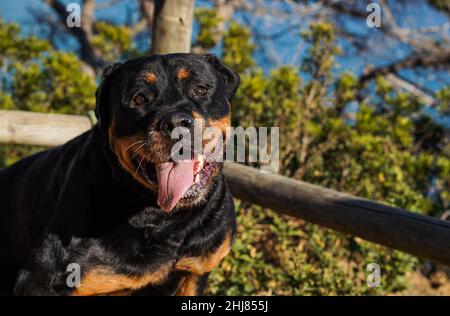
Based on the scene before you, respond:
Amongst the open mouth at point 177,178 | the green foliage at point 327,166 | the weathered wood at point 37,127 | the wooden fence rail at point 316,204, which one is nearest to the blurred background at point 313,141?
the green foliage at point 327,166

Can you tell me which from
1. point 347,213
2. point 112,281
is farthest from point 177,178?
point 347,213

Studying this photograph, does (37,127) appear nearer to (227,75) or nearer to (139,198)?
(227,75)

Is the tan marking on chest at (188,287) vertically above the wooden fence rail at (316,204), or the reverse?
the wooden fence rail at (316,204)

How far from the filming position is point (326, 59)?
6.12 meters

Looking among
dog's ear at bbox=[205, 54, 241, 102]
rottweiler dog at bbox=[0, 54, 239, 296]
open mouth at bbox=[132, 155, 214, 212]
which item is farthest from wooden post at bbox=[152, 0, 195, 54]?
open mouth at bbox=[132, 155, 214, 212]

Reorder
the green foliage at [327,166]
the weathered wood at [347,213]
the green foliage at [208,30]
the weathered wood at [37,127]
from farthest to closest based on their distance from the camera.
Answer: the green foliage at [208,30] → the weathered wood at [37,127] → the green foliage at [327,166] → the weathered wood at [347,213]

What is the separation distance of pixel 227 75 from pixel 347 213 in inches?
40.8

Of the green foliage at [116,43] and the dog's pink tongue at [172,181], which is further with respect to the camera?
the green foliage at [116,43]

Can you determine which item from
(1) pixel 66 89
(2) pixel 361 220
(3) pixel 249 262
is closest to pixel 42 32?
(1) pixel 66 89

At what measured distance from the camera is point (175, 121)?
3.10 meters

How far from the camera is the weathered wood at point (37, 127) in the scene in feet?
17.0

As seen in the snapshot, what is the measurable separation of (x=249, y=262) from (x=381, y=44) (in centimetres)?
570

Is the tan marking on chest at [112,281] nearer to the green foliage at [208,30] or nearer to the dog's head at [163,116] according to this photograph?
the dog's head at [163,116]

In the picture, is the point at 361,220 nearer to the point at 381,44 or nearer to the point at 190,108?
the point at 190,108
